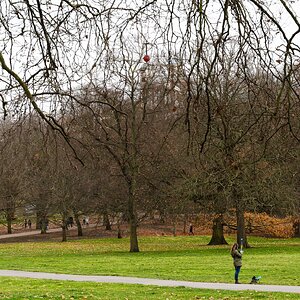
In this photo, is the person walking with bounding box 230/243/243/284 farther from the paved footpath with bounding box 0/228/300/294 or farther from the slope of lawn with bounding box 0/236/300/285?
the slope of lawn with bounding box 0/236/300/285

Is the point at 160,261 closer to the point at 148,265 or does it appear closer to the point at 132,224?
the point at 148,265

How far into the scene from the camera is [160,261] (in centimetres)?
2650

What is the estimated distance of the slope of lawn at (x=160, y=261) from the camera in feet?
68.0

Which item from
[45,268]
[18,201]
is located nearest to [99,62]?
[45,268]

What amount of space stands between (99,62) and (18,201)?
38275mm

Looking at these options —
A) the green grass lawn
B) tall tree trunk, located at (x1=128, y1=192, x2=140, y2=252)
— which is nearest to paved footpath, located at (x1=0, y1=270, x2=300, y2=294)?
the green grass lawn

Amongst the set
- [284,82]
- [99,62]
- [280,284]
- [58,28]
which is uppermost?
[58,28]

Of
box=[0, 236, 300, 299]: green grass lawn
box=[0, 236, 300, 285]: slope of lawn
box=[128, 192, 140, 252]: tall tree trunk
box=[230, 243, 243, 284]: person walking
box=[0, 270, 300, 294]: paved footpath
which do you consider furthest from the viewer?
box=[128, 192, 140, 252]: tall tree trunk

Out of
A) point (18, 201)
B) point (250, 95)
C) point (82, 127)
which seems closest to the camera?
point (250, 95)

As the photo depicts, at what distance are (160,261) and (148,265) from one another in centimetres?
205

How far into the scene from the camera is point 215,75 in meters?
4.39

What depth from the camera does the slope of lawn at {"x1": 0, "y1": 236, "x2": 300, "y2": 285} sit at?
68.0ft

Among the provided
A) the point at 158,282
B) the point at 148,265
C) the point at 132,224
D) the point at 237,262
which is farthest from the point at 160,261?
the point at 237,262

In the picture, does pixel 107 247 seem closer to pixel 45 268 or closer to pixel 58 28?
pixel 45 268
